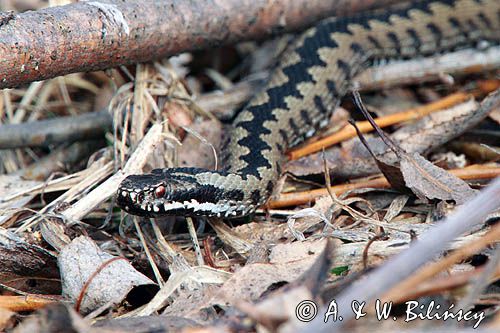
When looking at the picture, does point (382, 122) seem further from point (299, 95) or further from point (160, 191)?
point (160, 191)

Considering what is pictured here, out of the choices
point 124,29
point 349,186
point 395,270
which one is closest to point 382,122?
point 349,186

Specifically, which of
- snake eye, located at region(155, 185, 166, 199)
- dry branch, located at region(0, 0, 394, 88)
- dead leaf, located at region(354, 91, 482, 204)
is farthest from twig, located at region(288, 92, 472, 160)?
snake eye, located at region(155, 185, 166, 199)

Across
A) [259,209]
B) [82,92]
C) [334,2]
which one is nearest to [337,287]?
[259,209]

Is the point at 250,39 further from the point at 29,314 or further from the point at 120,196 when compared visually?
the point at 29,314

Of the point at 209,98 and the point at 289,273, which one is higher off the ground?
the point at 209,98
